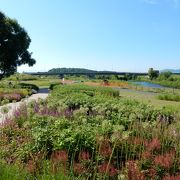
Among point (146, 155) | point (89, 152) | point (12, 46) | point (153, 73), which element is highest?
point (12, 46)

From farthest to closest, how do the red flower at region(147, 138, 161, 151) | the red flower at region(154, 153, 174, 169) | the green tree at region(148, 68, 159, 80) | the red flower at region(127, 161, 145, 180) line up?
the green tree at region(148, 68, 159, 80) → the red flower at region(147, 138, 161, 151) → the red flower at region(154, 153, 174, 169) → the red flower at region(127, 161, 145, 180)

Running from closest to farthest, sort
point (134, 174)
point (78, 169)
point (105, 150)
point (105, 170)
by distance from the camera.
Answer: point (134, 174) < point (105, 170) < point (78, 169) < point (105, 150)

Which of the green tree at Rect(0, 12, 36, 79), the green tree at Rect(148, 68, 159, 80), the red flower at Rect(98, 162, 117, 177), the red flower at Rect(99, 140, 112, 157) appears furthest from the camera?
the green tree at Rect(148, 68, 159, 80)

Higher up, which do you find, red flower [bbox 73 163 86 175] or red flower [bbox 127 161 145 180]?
red flower [bbox 127 161 145 180]

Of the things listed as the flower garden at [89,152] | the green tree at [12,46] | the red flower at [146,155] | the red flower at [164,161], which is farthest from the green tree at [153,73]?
the red flower at [164,161]

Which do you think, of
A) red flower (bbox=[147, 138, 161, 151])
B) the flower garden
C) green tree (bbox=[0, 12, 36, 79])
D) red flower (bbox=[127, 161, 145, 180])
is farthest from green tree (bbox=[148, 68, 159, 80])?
red flower (bbox=[127, 161, 145, 180])

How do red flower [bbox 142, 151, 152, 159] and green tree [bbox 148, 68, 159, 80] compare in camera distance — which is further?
green tree [bbox 148, 68, 159, 80]

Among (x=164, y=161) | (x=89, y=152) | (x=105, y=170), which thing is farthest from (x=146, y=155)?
(x=89, y=152)

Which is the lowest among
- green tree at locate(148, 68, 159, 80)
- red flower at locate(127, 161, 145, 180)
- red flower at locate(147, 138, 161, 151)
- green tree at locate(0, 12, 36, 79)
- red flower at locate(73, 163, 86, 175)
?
green tree at locate(148, 68, 159, 80)

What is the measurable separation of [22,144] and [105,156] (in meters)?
2.26

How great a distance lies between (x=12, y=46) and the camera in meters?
58.0

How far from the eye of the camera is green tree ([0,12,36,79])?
57.8 meters

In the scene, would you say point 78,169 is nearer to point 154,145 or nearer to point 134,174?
point 134,174

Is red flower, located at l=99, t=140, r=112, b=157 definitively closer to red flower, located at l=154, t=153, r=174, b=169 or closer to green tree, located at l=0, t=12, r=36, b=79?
red flower, located at l=154, t=153, r=174, b=169
